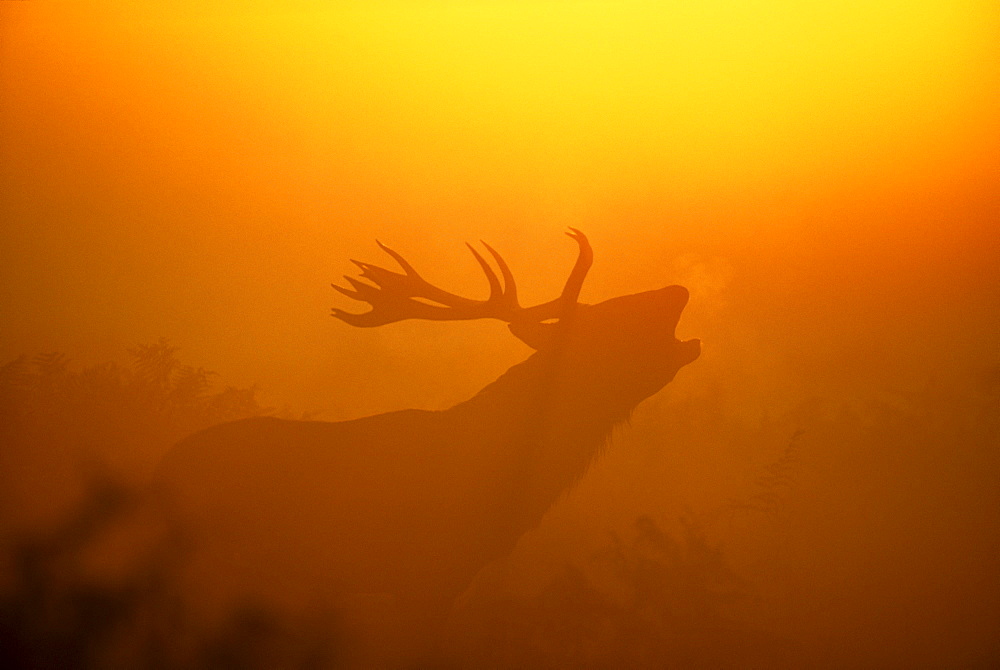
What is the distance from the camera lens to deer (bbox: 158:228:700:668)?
9.02ft

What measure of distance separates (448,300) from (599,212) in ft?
2.09

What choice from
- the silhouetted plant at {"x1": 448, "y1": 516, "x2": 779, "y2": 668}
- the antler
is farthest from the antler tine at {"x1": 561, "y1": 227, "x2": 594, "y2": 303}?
the silhouetted plant at {"x1": 448, "y1": 516, "x2": 779, "y2": 668}

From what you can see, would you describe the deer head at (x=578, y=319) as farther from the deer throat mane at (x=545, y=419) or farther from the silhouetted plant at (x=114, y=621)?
the silhouetted plant at (x=114, y=621)

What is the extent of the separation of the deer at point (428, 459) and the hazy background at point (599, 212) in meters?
0.07

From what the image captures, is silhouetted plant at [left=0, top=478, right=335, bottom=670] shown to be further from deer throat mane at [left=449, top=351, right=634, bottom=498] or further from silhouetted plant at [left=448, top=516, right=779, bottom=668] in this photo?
deer throat mane at [left=449, top=351, right=634, bottom=498]

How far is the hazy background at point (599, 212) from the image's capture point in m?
2.76

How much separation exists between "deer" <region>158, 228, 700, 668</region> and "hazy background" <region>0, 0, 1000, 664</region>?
70 mm

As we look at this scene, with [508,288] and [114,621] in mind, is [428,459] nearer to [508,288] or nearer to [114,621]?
[508,288]

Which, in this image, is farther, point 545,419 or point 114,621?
point 545,419

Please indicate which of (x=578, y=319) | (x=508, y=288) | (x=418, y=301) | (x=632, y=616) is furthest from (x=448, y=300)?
(x=632, y=616)

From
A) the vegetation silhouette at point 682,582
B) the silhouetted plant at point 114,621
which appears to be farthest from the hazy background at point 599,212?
the silhouetted plant at point 114,621

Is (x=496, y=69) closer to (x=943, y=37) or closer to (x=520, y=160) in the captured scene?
(x=520, y=160)

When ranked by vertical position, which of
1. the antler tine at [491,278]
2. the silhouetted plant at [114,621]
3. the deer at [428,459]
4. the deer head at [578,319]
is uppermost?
the antler tine at [491,278]

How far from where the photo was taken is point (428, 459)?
9.18 ft
